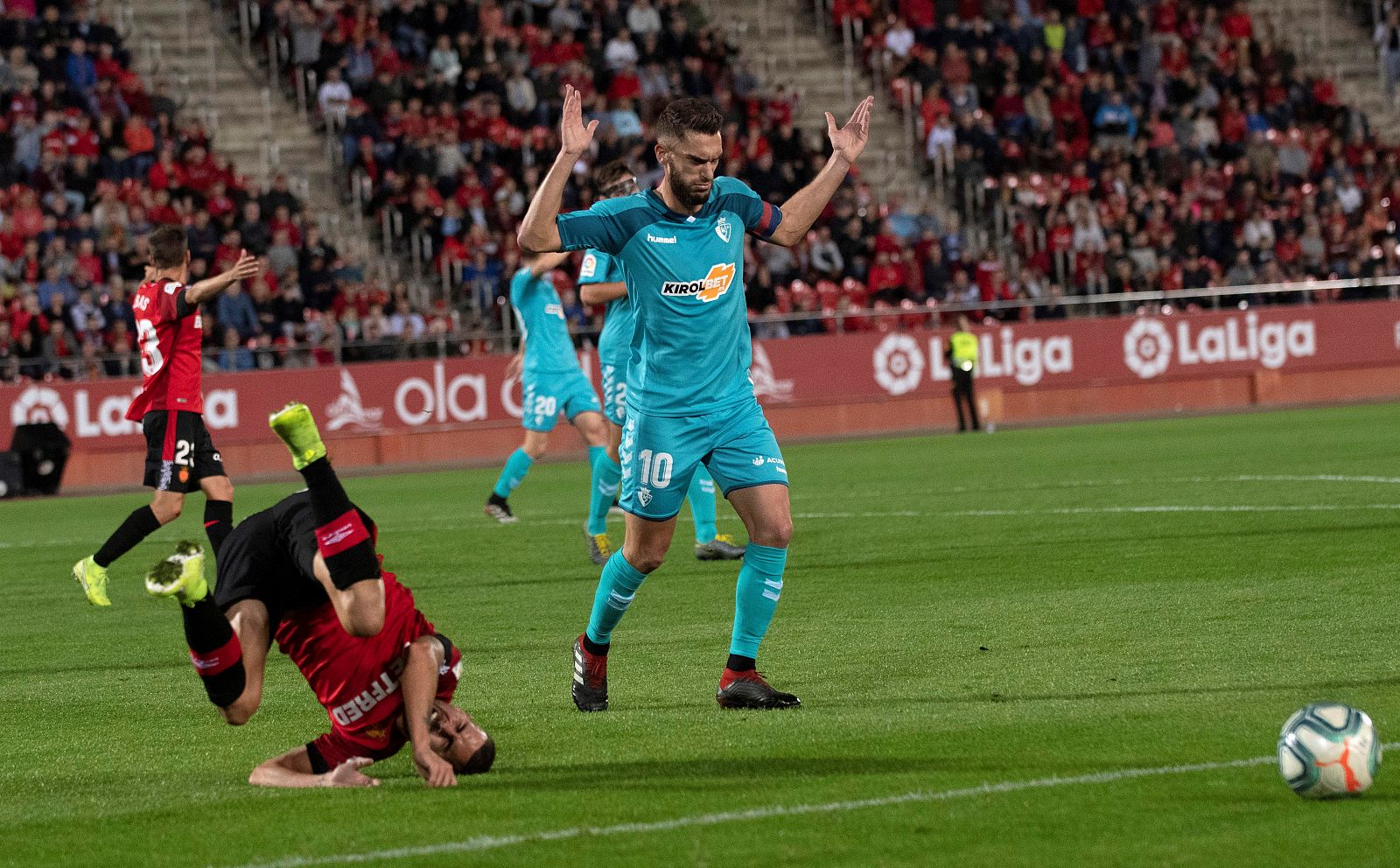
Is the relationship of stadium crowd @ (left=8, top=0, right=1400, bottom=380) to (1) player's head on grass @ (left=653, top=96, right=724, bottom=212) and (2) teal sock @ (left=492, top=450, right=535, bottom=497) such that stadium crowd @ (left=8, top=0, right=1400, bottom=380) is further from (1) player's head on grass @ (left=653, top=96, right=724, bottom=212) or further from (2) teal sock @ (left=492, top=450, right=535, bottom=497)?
(1) player's head on grass @ (left=653, top=96, right=724, bottom=212)

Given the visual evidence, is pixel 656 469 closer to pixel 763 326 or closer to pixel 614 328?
pixel 614 328

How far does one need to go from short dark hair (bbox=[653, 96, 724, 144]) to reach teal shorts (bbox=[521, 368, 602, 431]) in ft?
25.2

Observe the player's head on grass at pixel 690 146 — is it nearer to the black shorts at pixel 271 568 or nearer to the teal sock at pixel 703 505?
the black shorts at pixel 271 568

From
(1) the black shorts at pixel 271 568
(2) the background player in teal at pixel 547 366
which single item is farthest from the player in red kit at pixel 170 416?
(1) the black shorts at pixel 271 568

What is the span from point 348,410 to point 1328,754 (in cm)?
2189

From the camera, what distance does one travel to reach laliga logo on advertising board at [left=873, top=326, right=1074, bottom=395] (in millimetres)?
28938

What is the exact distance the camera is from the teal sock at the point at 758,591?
7520mm

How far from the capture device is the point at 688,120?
7.16m

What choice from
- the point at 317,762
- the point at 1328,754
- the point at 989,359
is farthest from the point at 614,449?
the point at 989,359

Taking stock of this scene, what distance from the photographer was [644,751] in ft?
21.4

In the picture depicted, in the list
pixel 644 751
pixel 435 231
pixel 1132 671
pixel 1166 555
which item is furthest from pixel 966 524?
pixel 435 231

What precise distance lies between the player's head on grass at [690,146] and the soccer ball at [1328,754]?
305cm

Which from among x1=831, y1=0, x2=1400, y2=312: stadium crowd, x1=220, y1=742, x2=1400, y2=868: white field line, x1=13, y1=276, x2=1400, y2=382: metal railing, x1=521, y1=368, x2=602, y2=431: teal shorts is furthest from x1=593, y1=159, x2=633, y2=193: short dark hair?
x1=831, y1=0, x2=1400, y2=312: stadium crowd

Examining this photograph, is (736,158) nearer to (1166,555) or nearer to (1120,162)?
(1120,162)
